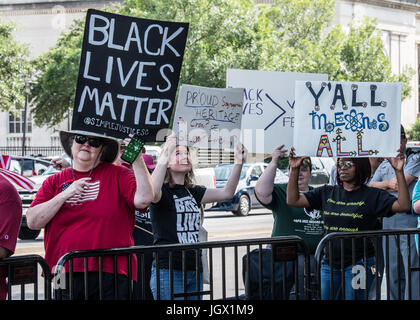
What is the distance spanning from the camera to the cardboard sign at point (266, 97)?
672 centimetres

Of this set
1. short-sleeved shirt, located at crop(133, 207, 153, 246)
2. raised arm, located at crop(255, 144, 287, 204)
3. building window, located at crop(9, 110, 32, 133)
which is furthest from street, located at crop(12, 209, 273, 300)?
building window, located at crop(9, 110, 32, 133)

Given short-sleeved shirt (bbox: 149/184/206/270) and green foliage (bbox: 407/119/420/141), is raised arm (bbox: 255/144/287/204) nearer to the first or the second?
short-sleeved shirt (bbox: 149/184/206/270)

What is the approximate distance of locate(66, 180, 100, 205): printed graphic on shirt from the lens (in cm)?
451

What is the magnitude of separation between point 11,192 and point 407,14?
57.2 m

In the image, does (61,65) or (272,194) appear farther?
(61,65)

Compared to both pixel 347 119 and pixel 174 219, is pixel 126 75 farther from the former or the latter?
pixel 347 119

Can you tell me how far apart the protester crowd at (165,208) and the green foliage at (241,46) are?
25.0 m

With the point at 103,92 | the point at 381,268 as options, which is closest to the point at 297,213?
the point at 381,268

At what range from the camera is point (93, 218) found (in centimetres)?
453

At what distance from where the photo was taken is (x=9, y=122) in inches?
2157

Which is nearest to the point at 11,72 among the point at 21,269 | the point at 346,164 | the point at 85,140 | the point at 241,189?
the point at 241,189

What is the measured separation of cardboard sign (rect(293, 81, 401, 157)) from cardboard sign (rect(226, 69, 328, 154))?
75 cm

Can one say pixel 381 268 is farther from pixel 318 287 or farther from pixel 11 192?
pixel 11 192

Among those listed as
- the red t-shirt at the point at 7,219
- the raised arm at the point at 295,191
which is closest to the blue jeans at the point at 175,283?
the red t-shirt at the point at 7,219
